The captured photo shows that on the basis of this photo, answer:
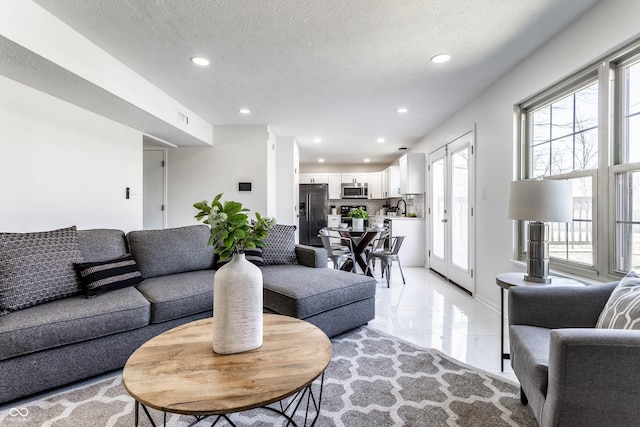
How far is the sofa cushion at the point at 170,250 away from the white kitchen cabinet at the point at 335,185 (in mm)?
5655

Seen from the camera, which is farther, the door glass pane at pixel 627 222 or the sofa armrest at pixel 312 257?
the sofa armrest at pixel 312 257

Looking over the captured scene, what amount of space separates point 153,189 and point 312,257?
3.46m

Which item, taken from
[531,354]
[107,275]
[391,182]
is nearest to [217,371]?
[531,354]

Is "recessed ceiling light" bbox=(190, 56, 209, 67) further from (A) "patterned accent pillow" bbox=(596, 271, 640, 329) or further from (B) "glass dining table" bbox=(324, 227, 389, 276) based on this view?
(A) "patterned accent pillow" bbox=(596, 271, 640, 329)

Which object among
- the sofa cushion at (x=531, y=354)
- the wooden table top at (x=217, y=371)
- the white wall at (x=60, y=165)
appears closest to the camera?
the wooden table top at (x=217, y=371)

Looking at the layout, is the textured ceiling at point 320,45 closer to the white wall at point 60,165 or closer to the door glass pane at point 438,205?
the white wall at point 60,165

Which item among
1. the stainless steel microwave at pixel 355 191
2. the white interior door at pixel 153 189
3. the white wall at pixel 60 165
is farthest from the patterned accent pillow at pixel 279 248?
the stainless steel microwave at pixel 355 191

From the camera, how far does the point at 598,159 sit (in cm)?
204

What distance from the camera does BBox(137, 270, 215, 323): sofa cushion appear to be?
210 centimetres

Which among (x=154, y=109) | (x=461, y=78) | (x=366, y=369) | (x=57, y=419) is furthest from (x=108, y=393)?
(x=461, y=78)

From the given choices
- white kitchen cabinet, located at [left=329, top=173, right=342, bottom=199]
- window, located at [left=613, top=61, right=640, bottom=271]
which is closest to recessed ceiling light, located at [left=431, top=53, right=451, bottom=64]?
window, located at [left=613, top=61, right=640, bottom=271]

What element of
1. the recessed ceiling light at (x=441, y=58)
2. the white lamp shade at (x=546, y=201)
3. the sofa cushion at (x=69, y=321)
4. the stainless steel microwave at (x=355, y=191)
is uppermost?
the recessed ceiling light at (x=441, y=58)

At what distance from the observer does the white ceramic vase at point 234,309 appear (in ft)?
4.13

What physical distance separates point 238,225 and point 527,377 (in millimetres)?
1440
